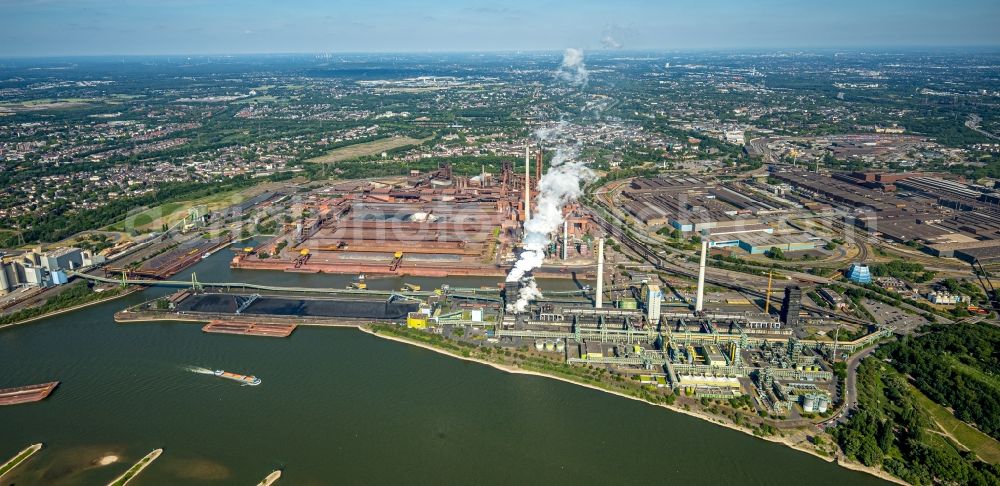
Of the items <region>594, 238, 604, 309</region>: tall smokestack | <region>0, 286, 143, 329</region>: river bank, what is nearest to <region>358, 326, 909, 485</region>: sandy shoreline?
<region>594, 238, 604, 309</region>: tall smokestack

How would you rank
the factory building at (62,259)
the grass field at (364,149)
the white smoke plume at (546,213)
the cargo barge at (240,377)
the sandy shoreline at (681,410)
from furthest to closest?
the grass field at (364,149), the factory building at (62,259), the white smoke plume at (546,213), the cargo barge at (240,377), the sandy shoreline at (681,410)

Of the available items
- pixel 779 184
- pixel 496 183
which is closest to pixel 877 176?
pixel 779 184

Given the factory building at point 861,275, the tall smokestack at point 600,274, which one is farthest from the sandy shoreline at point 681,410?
the factory building at point 861,275

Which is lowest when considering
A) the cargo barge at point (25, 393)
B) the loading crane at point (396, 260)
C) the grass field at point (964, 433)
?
the grass field at point (964, 433)

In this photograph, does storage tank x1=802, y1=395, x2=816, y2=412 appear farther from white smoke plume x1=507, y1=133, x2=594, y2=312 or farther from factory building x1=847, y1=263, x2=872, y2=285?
factory building x1=847, y1=263, x2=872, y2=285

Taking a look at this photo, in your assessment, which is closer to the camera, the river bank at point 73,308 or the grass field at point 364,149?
the river bank at point 73,308

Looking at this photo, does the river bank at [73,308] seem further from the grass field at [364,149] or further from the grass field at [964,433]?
the grass field at [364,149]

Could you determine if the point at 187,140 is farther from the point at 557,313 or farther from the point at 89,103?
the point at 557,313
